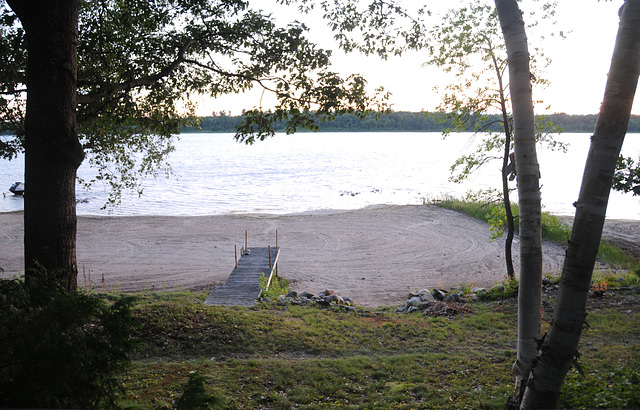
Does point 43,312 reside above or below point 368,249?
above

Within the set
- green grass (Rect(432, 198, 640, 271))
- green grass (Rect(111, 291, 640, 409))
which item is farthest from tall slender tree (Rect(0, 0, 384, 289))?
green grass (Rect(432, 198, 640, 271))

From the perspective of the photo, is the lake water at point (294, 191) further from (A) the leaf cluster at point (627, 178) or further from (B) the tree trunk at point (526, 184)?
(B) the tree trunk at point (526, 184)

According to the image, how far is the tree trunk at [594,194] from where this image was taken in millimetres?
3311

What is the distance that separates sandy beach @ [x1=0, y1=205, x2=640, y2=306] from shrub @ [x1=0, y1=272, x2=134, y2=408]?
10454mm

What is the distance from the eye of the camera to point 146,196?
45.5 meters

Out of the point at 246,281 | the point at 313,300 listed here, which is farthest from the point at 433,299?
the point at 246,281

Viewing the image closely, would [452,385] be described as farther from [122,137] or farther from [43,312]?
[122,137]

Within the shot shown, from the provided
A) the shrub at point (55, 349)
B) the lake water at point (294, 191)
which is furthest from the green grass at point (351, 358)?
the lake water at point (294, 191)

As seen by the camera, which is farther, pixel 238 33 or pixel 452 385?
pixel 238 33

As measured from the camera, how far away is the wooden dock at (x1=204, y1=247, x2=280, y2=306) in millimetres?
11422

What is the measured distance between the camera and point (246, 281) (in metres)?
13.2

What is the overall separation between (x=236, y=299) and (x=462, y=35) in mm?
9094

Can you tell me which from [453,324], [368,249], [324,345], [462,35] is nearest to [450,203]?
[368,249]

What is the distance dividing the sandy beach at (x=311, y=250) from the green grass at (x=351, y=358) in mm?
4386
